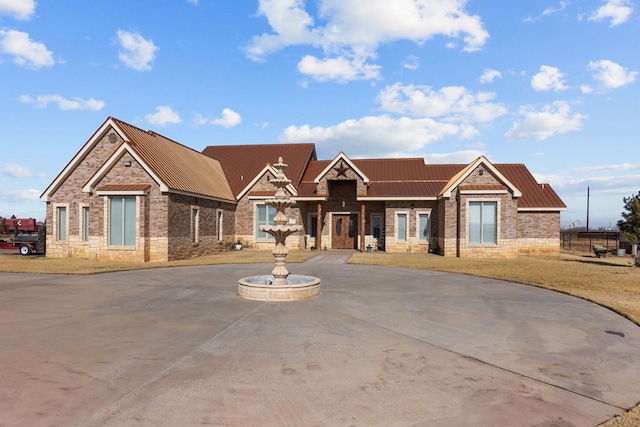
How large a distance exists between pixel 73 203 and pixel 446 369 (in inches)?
1021

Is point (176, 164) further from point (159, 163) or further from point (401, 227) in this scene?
point (401, 227)

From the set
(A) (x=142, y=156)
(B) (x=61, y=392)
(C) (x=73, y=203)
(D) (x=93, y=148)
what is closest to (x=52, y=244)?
(C) (x=73, y=203)

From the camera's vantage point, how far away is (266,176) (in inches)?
1194

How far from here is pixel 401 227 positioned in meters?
28.3

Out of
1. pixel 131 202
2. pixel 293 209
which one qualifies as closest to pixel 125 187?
pixel 131 202

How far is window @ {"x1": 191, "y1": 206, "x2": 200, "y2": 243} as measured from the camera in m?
24.2

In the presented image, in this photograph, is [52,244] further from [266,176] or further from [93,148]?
[266,176]

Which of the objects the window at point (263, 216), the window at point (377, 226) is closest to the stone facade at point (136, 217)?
the window at point (263, 216)

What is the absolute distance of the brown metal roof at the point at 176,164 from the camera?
22.4 m

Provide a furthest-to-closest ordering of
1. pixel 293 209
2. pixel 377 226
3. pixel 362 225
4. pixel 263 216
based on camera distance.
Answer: pixel 377 226 → pixel 263 216 → pixel 293 209 → pixel 362 225

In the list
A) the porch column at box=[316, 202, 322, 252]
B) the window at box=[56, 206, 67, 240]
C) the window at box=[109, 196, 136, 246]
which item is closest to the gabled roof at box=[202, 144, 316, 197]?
the porch column at box=[316, 202, 322, 252]

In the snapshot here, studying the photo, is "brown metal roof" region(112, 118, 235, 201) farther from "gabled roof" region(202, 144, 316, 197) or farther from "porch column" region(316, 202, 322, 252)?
"porch column" region(316, 202, 322, 252)

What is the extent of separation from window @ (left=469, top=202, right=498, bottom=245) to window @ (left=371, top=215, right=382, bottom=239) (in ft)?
24.0

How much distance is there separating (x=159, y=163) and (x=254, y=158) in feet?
44.8
